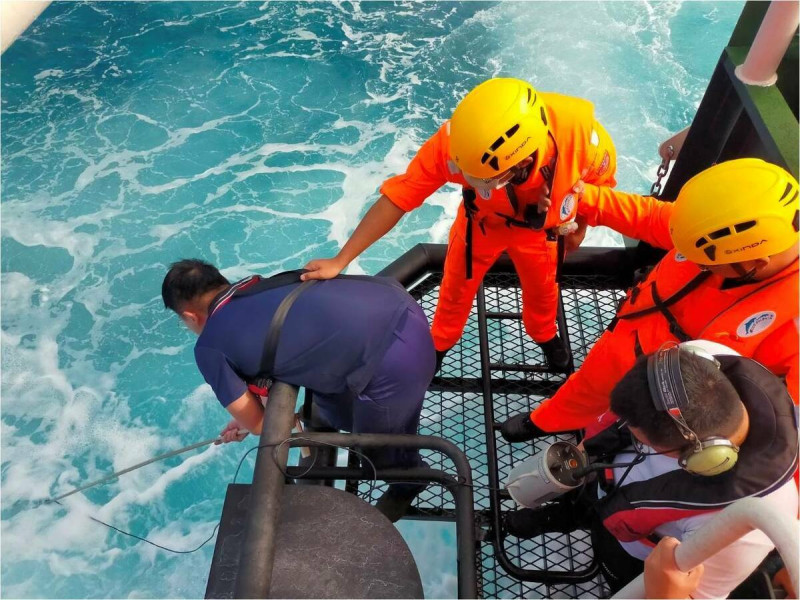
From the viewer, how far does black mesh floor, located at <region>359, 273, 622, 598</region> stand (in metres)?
2.56

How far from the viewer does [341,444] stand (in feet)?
6.36

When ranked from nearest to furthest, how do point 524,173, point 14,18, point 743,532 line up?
point 743,532
point 524,173
point 14,18

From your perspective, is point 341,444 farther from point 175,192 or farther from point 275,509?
point 175,192

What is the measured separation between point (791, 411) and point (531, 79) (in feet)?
25.7

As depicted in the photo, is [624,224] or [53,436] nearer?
[624,224]

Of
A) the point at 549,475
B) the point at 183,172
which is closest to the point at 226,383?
the point at 549,475

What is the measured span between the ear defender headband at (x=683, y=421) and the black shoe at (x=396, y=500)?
135cm

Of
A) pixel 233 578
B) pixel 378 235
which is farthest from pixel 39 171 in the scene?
pixel 233 578

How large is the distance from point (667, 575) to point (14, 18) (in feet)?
37.1

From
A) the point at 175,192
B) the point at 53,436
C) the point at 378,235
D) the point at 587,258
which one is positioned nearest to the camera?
the point at 378,235

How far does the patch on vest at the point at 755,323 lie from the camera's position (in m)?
2.06

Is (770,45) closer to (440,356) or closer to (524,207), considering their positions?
(524,207)

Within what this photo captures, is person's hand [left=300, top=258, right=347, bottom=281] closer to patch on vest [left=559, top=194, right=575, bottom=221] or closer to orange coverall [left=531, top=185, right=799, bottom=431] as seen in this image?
patch on vest [left=559, top=194, right=575, bottom=221]

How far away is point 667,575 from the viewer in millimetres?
1389
